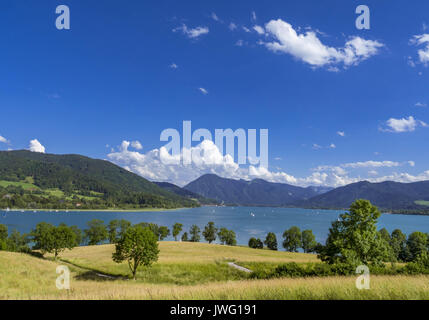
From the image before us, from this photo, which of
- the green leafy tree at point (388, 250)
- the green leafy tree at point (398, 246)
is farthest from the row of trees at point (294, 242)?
the green leafy tree at point (388, 250)

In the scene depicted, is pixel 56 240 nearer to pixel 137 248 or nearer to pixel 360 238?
pixel 137 248

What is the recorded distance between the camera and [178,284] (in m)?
39.0

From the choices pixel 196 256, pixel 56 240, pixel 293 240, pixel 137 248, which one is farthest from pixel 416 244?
pixel 56 240

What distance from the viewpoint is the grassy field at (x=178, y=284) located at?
800cm

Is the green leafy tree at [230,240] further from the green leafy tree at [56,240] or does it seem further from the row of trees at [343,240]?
the green leafy tree at [56,240]

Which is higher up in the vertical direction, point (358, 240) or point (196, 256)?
point (358, 240)

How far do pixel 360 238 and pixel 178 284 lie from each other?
26.5 m

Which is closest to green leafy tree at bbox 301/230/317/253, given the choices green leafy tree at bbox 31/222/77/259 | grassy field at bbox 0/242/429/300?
grassy field at bbox 0/242/429/300

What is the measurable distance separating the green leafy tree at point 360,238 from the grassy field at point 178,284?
13.3 metres
